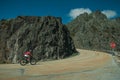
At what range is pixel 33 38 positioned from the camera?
39562 mm

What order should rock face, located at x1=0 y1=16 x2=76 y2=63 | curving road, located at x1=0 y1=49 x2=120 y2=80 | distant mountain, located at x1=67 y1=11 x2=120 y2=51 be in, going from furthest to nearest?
distant mountain, located at x1=67 y1=11 x2=120 y2=51, rock face, located at x1=0 y1=16 x2=76 y2=63, curving road, located at x1=0 y1=49 x2=120 y2=80

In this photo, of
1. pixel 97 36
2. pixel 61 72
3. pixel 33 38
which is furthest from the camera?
pixel 97 36

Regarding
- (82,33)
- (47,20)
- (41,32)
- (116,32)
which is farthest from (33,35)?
(116,32)

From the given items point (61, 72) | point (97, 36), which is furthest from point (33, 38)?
point (97, 36)

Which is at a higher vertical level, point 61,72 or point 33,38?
point 33,38

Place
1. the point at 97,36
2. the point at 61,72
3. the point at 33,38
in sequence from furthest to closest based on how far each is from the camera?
the point at 97,36 → the point at 33,38 → the point at 61,72

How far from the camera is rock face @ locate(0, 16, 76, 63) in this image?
124 feet

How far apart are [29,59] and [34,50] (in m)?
13.0

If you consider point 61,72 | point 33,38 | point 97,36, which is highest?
point 97,36

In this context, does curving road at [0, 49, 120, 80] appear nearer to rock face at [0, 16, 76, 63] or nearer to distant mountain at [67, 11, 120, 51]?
rock face at [0, 16, 76, 63]

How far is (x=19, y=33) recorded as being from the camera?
1572 inches

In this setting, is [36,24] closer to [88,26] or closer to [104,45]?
[104,45]

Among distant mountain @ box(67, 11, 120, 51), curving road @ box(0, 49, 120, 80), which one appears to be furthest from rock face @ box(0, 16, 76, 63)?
distant mountain @ box(67, 11, 120, 51)

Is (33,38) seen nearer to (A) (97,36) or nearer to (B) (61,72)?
(B) (61,72)
